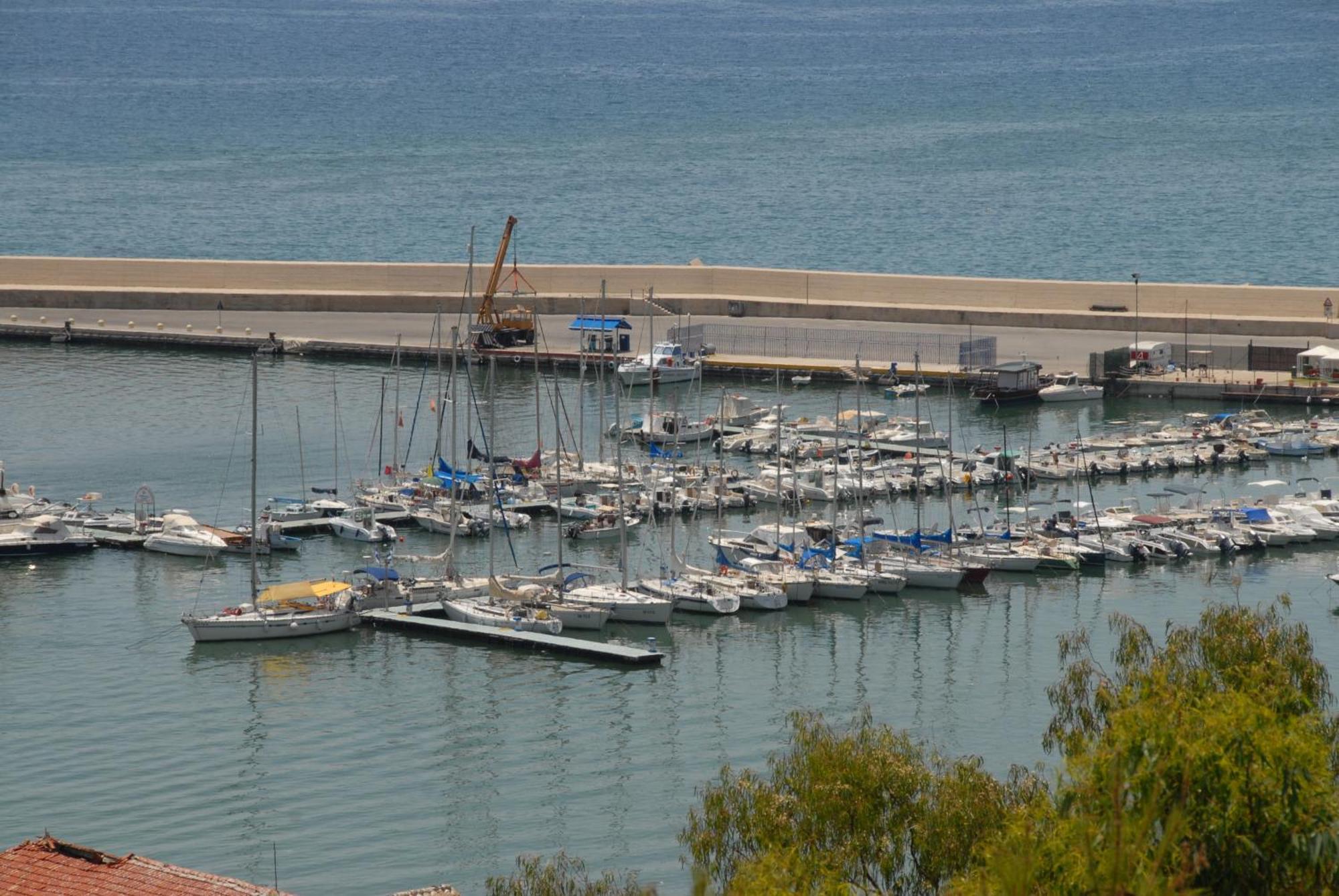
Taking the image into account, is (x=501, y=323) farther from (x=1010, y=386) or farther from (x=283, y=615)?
(x=283, y=615)

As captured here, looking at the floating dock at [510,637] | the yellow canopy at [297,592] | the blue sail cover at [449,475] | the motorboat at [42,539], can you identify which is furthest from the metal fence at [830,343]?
the yellow canopy at [297,592]

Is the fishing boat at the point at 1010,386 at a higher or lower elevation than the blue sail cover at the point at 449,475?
higher

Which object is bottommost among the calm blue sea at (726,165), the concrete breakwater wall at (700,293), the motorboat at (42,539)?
the motorboat at (42,539)

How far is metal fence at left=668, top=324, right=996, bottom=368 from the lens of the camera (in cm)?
6269

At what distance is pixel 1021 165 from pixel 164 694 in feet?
325

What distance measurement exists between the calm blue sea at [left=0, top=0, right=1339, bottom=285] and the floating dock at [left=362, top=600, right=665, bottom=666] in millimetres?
58701

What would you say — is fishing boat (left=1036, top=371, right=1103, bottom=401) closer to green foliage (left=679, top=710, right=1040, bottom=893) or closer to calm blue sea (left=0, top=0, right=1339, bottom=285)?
calm blue sea (left=0, top=0, right=1339, bottom=285)

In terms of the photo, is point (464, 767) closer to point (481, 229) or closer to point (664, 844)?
point (664, 844)

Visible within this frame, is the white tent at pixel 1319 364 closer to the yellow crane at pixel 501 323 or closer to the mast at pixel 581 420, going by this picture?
the mast at pixel 581 420

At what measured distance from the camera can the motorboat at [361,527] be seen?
4531 cm

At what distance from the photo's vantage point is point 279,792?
31172 millimetres

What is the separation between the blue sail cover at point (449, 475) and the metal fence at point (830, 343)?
1502 centimetres

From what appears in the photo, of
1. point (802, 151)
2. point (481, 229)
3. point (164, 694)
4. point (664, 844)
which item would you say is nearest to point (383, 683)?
point (164, 694)

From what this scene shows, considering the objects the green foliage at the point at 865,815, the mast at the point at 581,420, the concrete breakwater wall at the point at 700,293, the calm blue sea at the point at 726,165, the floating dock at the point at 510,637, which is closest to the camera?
the green foliage at the point at 865,815
